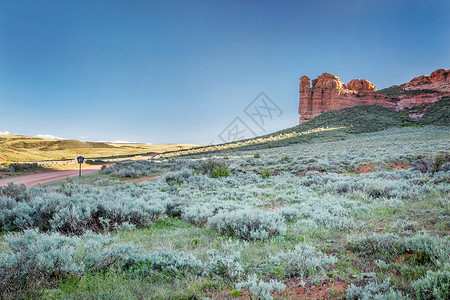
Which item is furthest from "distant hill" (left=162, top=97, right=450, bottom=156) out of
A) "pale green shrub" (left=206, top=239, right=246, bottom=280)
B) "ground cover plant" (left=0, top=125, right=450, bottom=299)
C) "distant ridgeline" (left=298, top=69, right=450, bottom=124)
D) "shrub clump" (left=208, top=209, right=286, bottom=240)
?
"pale green shrub" (left=206, top=239, right=246, bottom=280)

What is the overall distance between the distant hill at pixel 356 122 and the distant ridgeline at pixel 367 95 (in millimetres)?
3431

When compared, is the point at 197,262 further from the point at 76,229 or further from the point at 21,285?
the point at 76,229

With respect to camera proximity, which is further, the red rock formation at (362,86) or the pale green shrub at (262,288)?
the red rock formation at (362,86)

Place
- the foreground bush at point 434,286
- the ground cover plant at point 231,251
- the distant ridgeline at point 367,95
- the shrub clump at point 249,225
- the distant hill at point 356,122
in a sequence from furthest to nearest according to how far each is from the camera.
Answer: the distant ridgeline at point 367,95 < the distant hill at point 356,122 < the shrub clump at point 249,225 < the ground cover plant at point 231,251 < the foreground bush at point 434,286

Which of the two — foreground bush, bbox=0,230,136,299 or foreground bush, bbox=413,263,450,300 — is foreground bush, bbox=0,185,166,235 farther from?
foreground bush, bbox=413,263,450,300

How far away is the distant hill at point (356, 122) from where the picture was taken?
4728 centimetres

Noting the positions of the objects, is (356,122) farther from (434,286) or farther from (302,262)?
(434,286)

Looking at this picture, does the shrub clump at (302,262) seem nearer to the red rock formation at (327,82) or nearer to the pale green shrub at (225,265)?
the pale green shrub at (225,265)

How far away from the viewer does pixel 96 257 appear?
9.98 ft

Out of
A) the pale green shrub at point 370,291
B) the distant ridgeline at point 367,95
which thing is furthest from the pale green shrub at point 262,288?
the distant ridgeline at point 367,95

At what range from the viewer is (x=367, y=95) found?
2830 inches

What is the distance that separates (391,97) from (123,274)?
88499 millimetres

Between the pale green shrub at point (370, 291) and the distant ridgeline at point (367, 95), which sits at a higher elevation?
the distant ridgeline at point (367, 95)

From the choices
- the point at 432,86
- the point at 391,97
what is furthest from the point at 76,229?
the point at 432,86
